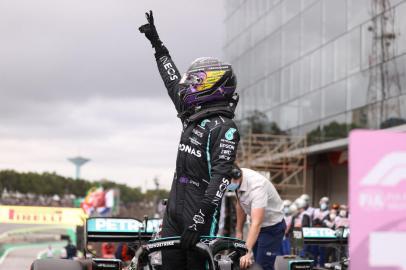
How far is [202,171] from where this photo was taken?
17.2ft

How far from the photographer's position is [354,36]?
2808cm

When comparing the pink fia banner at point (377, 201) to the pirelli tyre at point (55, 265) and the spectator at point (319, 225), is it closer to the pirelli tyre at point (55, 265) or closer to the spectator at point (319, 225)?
the pirelli tyre at point (55, 265)

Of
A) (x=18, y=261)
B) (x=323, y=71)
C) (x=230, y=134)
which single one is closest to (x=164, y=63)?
(x=230, y=134)

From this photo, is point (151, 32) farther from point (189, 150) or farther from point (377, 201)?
point (377, 201)

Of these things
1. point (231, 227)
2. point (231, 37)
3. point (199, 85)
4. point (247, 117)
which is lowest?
point (231, 227)

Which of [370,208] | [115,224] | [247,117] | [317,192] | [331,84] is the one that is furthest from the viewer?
[247,117]

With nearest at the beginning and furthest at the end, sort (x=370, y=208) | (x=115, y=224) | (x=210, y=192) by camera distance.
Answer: (x=370, y=208) < (x=210, y=192) < (x=115, y=224)

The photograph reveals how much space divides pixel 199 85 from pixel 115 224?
91.9 inches

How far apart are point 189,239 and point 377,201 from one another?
57.0 inches

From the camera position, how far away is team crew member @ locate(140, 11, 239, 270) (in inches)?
199

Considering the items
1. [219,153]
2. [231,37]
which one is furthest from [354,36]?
[219,153]

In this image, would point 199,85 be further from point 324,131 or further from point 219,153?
point 324,131

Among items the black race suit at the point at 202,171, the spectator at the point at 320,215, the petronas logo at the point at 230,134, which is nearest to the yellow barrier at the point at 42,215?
the spectator at the point at 320,215

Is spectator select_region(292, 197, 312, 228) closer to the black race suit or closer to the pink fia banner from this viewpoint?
the black race suit
